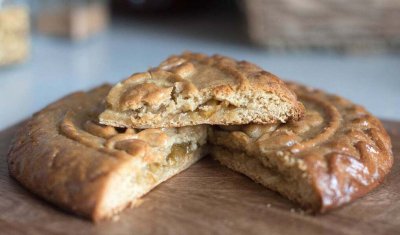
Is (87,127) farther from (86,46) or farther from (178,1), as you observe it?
(178,1)

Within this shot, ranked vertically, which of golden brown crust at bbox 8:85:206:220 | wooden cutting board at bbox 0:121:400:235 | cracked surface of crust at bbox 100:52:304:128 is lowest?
wooden cutting board at bbox 0:121:400:235

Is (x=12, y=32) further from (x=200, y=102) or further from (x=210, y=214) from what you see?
(x=210, y=214)

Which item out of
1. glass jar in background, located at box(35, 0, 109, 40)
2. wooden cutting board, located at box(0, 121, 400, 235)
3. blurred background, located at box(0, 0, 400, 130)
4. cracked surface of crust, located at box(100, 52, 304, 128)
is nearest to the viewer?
wooden cutting board, located at box(0, 121, 400, 235)

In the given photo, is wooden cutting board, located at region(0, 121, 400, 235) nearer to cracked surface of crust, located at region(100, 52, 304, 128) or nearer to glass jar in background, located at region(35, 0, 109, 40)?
cracked surface of crust, located at region(100, 52, 304, 128)

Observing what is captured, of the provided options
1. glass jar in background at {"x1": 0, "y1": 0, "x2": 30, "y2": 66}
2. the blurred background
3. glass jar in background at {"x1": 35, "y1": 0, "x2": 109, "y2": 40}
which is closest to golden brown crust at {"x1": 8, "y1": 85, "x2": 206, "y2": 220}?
the blurred background

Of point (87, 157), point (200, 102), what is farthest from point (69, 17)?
point (87, 157)

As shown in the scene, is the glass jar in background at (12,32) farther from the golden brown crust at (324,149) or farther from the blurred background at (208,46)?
the golden brown crust at (324,149)

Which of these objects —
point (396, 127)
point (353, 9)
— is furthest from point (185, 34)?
point (396, 127)
